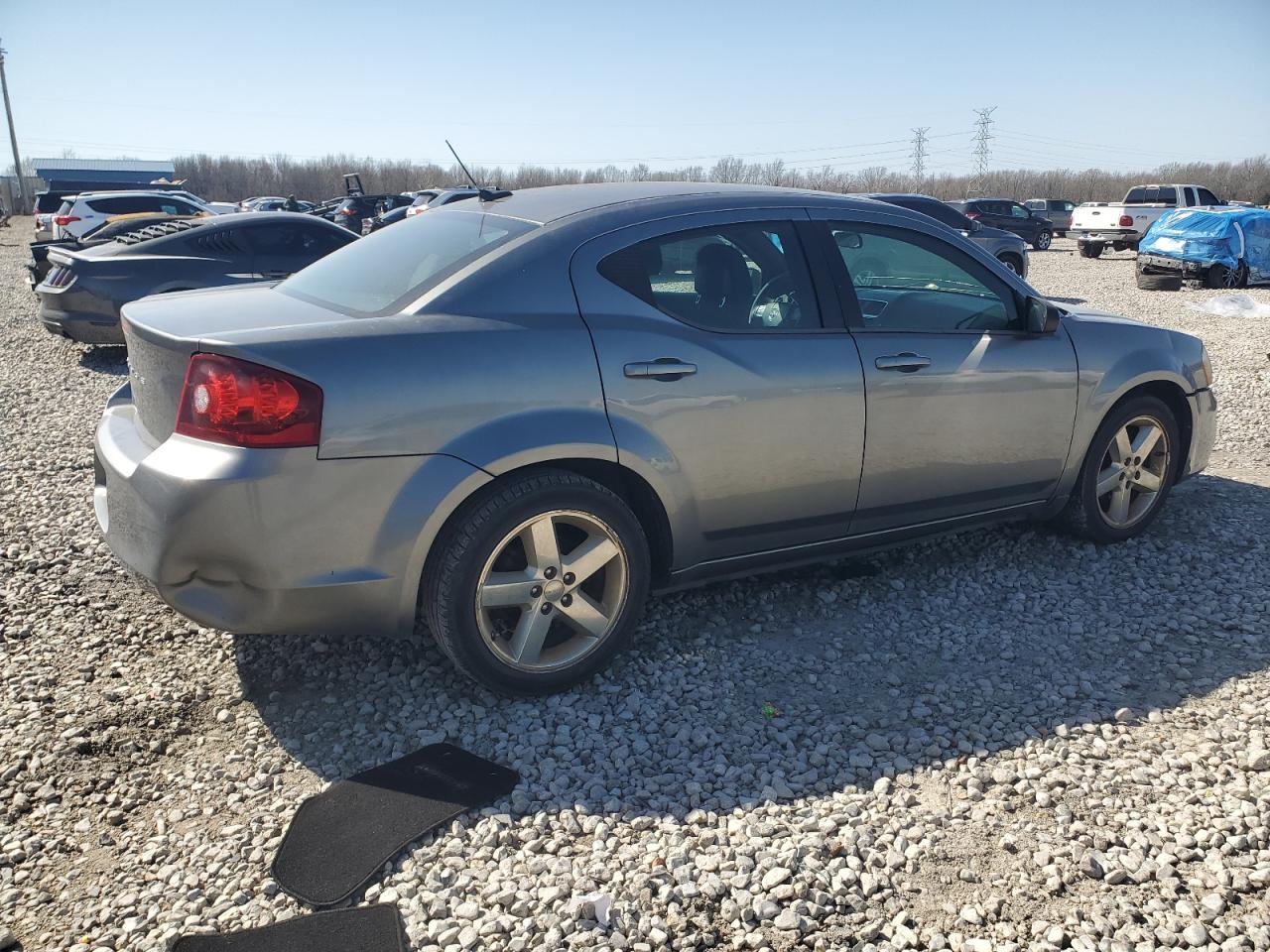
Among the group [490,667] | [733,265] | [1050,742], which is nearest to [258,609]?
[490,667]

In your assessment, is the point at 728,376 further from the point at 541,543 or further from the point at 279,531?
the point at 279,531

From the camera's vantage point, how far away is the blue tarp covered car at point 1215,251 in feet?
61.8

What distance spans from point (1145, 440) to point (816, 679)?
242 centimetres

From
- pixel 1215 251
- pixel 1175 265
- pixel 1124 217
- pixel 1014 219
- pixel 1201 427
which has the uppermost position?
pixel 1014 219

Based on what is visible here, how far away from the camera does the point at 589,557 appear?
3447 mm

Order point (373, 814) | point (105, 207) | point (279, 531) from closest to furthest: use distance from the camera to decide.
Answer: point (373, 814)
point (279, 531)
point (105, 207)

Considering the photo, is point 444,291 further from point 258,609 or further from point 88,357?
point 88,357

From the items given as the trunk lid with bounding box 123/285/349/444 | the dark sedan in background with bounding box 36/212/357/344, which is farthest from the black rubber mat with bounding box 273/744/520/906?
the dark sedan in background with bounding box 36/212/357/344

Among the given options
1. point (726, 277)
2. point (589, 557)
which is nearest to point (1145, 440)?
point (726, 277)

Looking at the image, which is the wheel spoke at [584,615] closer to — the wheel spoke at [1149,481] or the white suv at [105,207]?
the wheel spoke at [1149,481]

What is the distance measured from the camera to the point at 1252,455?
6.77 metres

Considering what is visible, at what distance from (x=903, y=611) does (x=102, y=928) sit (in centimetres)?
312

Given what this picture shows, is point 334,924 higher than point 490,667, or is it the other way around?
point 490,667

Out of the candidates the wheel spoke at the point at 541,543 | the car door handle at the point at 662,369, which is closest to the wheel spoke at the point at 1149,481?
the car door handle at the point at 662,369
